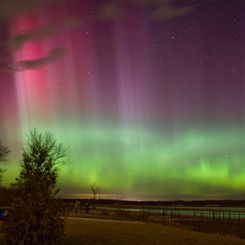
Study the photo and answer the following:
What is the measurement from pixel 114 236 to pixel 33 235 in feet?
40.7

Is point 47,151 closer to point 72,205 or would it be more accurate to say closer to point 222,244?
point 72,205

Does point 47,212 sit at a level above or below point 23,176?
below

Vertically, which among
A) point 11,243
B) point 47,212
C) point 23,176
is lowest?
point 11,243

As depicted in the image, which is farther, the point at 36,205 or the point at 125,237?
the point at 125,237

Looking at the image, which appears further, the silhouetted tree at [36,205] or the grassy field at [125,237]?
the grassy field at [125,237]

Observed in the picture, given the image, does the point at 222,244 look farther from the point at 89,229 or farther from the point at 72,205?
the point at 72,205

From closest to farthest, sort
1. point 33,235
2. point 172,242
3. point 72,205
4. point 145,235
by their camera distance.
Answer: point 33,235
point 72,205
point 172,242
point 145,235

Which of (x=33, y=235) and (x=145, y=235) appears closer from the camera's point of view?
(x=33, y=235)

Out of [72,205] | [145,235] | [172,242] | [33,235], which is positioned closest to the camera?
[33,235]

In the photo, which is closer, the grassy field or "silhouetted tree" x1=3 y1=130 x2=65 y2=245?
"silhouetted tree" x1=3 y1=130 x2=65 y2=245

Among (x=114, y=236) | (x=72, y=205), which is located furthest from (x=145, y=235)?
(x=72, y=205)

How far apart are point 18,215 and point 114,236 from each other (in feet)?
40.4

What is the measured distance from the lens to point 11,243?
Answer: 21953 mm

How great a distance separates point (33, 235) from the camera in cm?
2170
